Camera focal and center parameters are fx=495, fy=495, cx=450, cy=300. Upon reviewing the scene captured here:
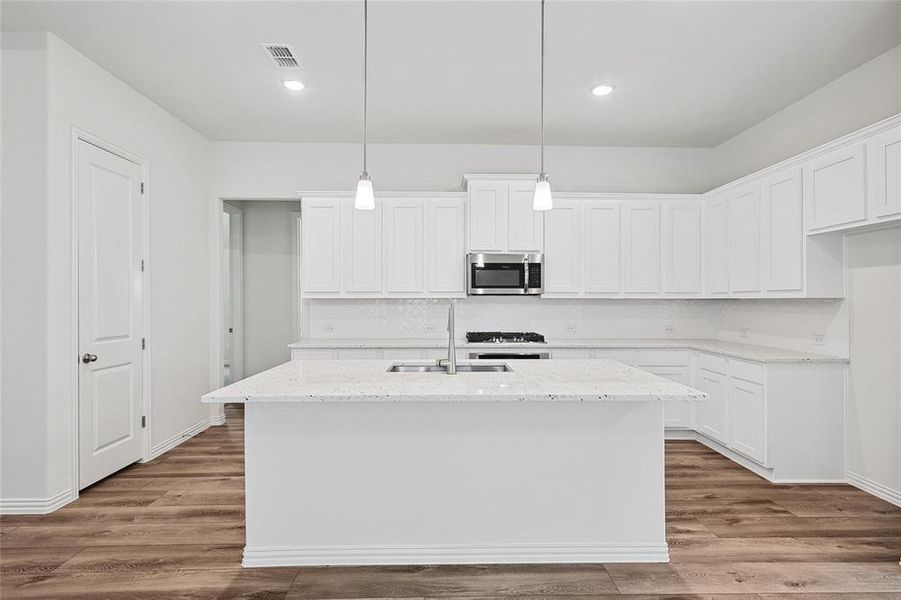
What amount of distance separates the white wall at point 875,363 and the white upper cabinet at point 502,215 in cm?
242

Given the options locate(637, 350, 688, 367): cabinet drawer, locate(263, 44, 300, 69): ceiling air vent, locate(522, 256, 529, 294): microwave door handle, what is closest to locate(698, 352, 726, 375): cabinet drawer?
locate(637, 350, 688, 367): cabinet drawer

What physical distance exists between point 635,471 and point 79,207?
3782mm

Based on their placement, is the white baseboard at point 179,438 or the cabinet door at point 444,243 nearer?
the white baseboard at point 179,438

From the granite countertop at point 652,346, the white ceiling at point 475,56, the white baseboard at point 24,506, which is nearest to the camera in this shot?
the white ceiling at point 475,56

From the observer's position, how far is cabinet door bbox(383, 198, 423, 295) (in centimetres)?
482

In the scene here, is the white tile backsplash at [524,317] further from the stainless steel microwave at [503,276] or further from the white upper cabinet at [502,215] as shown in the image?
the white upper cabinet at [502,215]

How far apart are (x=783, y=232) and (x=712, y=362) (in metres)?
1.19

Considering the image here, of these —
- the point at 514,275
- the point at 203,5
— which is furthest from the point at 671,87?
the point at 203,5

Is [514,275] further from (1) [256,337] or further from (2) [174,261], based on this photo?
(1) [256,337]

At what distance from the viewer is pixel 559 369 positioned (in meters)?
2.80

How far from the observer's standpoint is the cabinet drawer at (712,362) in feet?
13.4

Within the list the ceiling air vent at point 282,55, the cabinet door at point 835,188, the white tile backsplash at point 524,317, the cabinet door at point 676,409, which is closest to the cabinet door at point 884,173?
the cabinet door at point 835,188

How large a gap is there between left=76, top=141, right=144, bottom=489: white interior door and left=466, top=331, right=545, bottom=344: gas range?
2.85 meters

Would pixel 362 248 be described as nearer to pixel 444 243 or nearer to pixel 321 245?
pixel 321 245
